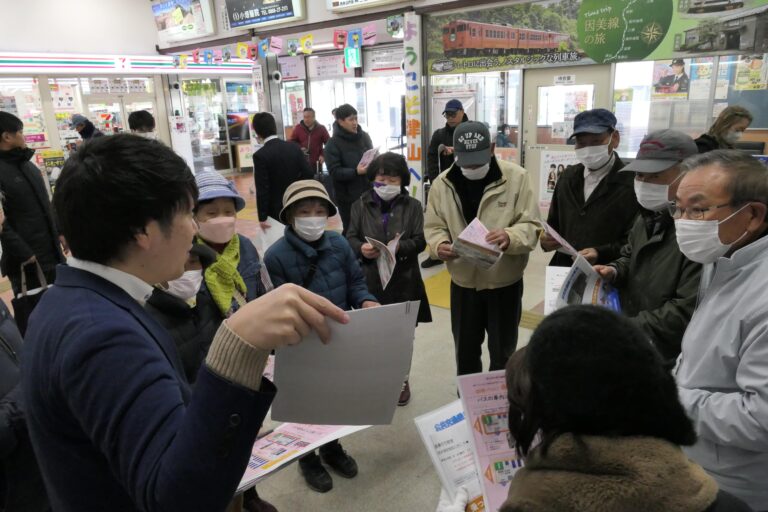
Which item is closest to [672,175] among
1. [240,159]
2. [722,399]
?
[722,399]

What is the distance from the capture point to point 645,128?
544cm

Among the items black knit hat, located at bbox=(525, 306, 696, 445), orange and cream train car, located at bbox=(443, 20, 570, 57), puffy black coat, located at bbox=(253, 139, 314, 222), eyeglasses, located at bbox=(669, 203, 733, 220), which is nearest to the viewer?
black knit hat, located at bbox=(525, 306, 696, 445)

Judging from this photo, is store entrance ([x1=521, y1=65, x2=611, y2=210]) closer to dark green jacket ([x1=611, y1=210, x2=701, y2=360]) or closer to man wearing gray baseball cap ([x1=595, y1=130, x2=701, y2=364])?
man wearing gray baseball cap ([x1=595, y1=130, x2=701, y2=364])

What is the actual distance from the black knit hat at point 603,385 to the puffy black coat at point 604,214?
6.31 ft

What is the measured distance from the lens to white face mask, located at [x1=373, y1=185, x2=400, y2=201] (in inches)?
124

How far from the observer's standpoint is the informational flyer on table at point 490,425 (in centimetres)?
132

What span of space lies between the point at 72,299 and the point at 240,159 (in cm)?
1369

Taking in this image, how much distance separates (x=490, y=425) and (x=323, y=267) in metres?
1.34

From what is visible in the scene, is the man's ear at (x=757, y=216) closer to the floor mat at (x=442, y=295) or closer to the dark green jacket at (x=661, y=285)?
the dark green jacket at (x=661, y=285)

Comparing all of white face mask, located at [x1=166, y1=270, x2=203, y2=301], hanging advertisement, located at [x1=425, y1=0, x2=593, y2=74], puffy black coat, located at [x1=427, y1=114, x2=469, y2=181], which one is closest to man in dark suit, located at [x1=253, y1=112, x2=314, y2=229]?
puffy black coat, located at [x1=427, y1=114, x2=469, y2=181]

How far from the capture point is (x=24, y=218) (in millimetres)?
3705

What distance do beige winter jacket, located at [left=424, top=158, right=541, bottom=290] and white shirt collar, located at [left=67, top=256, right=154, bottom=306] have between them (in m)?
2.01

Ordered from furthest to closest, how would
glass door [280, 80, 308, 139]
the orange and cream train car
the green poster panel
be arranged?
glass door [280, 80, 308, 139], the orange and cream train car, the green poster panel

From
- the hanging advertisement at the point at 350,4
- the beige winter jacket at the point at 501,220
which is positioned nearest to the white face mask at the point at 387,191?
the beige winter jacket at the point at 501,220
